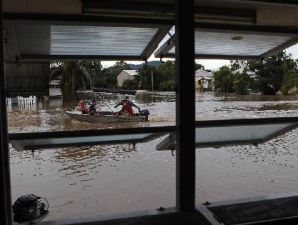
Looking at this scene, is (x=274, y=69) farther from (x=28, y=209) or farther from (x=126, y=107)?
(x=28, y=209)

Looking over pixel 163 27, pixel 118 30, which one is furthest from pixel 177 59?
pixel 118 30

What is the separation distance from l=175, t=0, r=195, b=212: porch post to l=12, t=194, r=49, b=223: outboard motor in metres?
1.84

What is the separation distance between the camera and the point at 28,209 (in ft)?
12.1

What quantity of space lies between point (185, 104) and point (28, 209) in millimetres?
2299

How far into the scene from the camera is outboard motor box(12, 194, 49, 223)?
3580 mm

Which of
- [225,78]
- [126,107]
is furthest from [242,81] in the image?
[126,107]

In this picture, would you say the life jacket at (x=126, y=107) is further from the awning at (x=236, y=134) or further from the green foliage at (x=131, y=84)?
the awning at (x=236, y=134)

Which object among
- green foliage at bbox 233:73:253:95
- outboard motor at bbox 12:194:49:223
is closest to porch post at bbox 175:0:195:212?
outboard motor at bbox 12:194:49:223

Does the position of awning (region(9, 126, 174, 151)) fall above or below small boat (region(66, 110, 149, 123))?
above

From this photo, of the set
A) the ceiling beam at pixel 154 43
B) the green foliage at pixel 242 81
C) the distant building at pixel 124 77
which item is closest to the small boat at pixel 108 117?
the distant building at pixel 124 77

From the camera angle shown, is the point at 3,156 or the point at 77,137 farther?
→ the point at 77,137

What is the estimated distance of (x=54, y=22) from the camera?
230cm

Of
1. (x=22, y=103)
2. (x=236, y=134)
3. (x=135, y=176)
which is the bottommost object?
(x=135, y=176)

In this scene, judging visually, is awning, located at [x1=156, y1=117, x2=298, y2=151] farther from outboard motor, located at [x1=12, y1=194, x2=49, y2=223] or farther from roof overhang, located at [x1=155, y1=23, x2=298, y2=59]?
outboard motor, located at [x1=12, y1=194, x2=49, y2=223]
